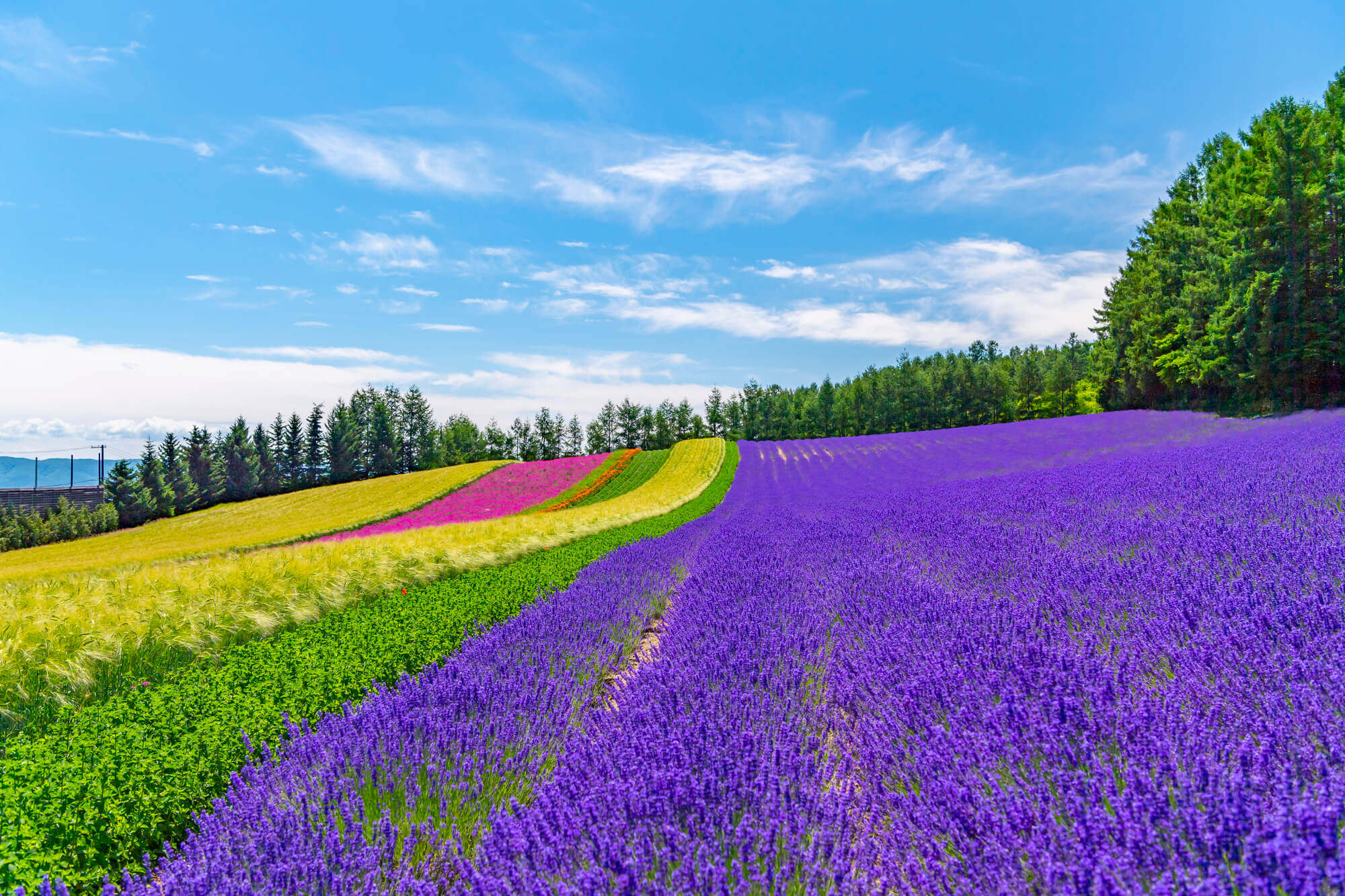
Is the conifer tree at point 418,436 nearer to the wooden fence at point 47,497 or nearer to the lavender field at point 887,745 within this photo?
the wooden fence at point 47,497

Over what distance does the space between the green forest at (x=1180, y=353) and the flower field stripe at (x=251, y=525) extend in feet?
14.8

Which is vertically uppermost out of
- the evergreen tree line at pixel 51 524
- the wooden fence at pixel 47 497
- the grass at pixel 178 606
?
the grass at pixel 178 606

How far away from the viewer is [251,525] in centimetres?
2666

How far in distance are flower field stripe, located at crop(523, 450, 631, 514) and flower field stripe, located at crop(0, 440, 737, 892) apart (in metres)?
17.5

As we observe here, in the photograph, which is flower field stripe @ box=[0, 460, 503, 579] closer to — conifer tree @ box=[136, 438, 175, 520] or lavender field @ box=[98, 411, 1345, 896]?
conifer tree @ box=[136, 438, 175, 520]

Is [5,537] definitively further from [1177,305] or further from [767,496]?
[1177,305]

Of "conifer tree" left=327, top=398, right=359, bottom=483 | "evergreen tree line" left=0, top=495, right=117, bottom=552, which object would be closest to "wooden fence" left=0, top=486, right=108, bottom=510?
"evergreen tree line" left=0, top=495, right=117, bottom=552

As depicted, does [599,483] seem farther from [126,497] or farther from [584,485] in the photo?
[126,497]

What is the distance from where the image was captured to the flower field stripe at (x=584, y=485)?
25589mm

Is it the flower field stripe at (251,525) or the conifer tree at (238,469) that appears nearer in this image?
the flower field stripe at (251,525)

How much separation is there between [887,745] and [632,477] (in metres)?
31.6

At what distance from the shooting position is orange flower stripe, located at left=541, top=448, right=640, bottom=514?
25.5m

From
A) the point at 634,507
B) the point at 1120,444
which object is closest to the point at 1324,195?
the point at 1120,444

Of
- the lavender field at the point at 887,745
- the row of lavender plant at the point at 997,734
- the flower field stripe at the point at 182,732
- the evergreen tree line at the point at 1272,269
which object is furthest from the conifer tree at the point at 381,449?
the evergreen tree line at the point at 1272,269
